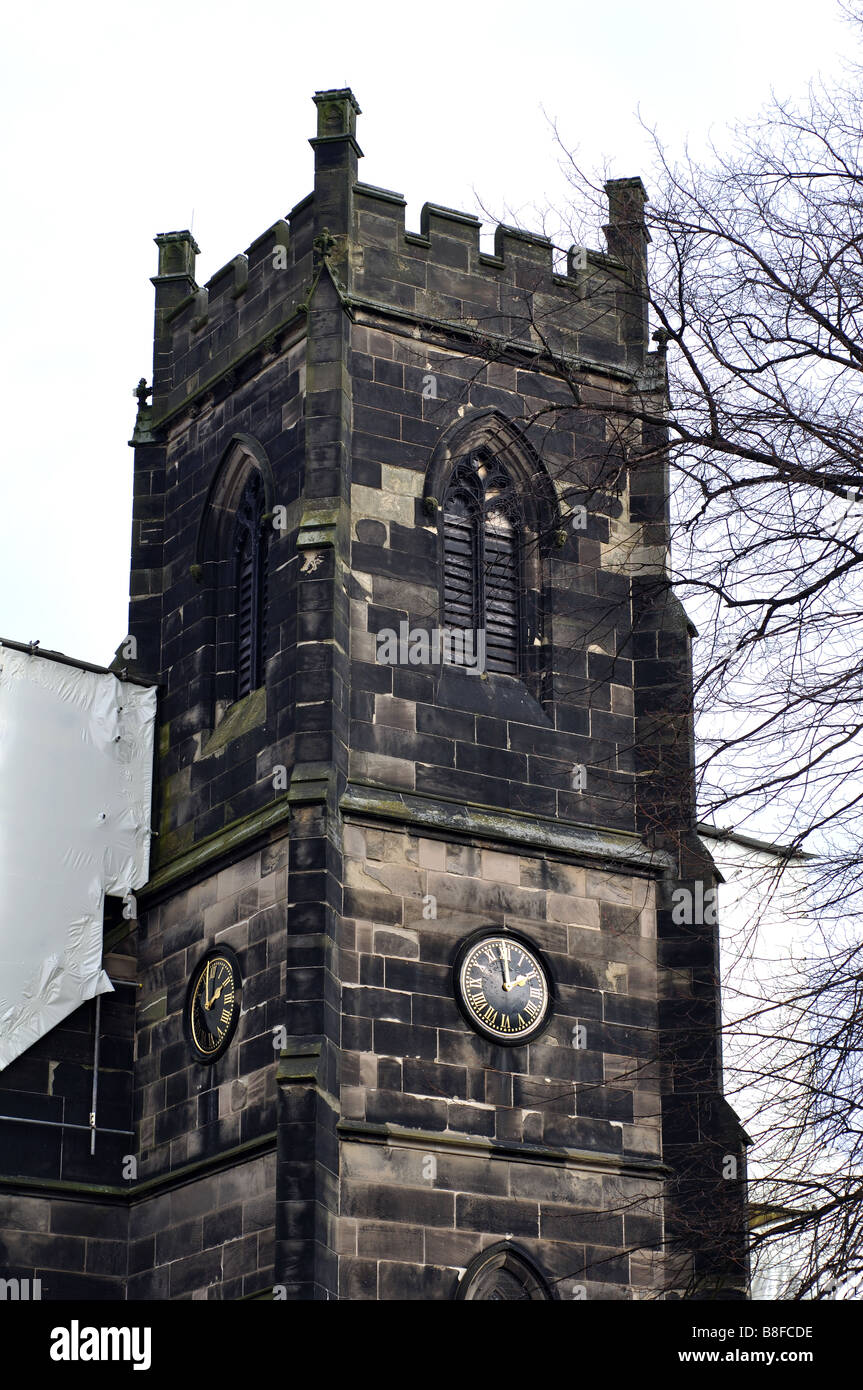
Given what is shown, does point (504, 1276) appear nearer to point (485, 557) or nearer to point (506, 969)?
point (506, 969)

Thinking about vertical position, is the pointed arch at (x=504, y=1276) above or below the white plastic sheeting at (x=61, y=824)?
below

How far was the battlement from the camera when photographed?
27.0 m

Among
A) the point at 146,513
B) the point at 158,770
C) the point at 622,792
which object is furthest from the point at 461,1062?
the point at 146,513

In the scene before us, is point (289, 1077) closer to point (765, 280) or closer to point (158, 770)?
point (158, 770)

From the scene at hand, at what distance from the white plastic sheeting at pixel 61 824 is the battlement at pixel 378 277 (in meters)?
3.73

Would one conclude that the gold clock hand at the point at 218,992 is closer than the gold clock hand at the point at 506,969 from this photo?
No

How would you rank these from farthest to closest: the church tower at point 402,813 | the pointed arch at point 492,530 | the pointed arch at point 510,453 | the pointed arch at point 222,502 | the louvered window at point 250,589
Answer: the pointed arch at point 222,502
the louvered window at point 250,589
the pointed arch at point 510,453
the pointed arch at point 492,530
the church tower at point 402,813

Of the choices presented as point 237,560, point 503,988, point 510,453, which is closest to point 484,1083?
point 503,988

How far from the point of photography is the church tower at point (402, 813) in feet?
78.2

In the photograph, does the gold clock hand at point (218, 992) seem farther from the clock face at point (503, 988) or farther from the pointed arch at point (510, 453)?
the pointed arch at point (510, 453)

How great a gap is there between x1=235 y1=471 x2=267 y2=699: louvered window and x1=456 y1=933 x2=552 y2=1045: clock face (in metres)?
3.95

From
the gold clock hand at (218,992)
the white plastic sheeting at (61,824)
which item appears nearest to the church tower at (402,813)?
the gold clock hand at (218,992)

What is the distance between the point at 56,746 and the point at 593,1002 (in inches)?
263
